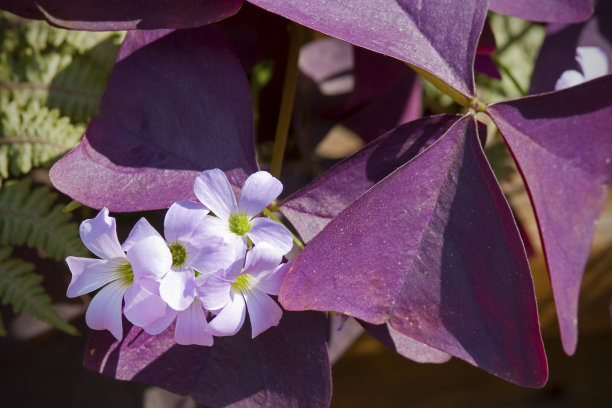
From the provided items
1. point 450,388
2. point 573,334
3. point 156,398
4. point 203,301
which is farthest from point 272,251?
point 450,388

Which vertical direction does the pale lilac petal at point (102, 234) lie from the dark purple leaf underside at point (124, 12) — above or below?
below

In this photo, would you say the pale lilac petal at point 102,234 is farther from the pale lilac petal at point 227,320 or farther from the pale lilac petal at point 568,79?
the pale lilac petal at point 568,79

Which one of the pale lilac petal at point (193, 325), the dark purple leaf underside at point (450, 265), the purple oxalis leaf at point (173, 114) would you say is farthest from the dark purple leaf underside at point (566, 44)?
the pale lilac petal at point (193, 325)

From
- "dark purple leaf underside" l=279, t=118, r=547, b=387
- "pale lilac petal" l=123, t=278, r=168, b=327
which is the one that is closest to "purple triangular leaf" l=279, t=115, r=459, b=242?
"dark purple leaf underside" l=279, t=118, r=547, b=387

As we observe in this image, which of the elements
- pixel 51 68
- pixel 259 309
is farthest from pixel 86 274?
pixel 51 68

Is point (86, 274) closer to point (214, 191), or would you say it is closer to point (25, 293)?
point (214, 191)

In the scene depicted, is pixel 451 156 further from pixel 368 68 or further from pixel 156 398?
pixel 156 398
